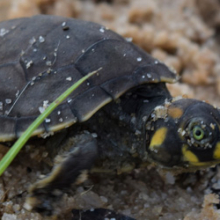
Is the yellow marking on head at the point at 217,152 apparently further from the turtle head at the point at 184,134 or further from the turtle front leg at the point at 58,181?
the turtle front leg at the point at 58,181

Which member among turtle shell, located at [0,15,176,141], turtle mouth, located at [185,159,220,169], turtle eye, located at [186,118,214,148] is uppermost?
turtle shell, located at [0,15,176,141]

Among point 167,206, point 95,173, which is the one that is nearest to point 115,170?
point 95,173

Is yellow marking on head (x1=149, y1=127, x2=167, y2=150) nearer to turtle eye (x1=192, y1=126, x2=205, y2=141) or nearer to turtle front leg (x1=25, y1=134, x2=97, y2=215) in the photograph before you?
turtle eye (x1=192, y1=126, x2=205, y2=141)

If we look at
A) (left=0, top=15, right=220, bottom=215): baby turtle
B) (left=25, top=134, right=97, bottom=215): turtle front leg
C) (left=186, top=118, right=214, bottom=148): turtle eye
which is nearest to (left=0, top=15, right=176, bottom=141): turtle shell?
(left=0, top=15, right=220, bottom=215): baby turtle

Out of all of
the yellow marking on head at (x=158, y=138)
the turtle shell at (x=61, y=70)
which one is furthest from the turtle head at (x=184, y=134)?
the turtle shell at (x=61, y=70)

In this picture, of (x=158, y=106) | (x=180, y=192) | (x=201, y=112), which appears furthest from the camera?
(x=180, y=192)

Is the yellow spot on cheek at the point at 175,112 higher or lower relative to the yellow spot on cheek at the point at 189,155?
higher

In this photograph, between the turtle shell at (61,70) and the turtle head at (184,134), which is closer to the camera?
the turtle head at (184,134)

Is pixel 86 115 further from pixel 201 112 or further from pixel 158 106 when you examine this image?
pixel 201 112
